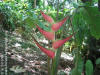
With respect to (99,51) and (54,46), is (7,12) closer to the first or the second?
(99,51)

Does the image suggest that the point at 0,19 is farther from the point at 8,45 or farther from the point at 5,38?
the point at 8,45

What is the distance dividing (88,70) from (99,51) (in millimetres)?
347

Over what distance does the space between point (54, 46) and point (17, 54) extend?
1.01m

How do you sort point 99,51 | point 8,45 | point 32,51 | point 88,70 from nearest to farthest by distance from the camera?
point 88,70, point 99,51, point 8,45, point 32,51

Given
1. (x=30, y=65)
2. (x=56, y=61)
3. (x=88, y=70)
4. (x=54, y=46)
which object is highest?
(x=54, y=46)

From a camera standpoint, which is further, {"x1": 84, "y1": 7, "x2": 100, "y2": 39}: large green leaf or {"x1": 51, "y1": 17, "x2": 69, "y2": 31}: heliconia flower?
{"x1": 84, "y1": 7, "x2": 100, "y2": 39}: large green leaf

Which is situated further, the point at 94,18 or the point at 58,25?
the point at 94,18

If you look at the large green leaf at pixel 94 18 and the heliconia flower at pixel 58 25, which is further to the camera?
the large green leaf at pixel 94 18

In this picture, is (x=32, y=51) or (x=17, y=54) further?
(x=32, y=51)

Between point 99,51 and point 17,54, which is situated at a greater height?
point 99,51

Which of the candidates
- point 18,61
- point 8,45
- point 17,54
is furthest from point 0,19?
point 18,61

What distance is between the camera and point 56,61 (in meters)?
0.81

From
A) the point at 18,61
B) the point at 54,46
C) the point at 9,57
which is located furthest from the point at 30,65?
the point at 54,46

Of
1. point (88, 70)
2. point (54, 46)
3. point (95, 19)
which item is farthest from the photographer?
point (88, 70)
